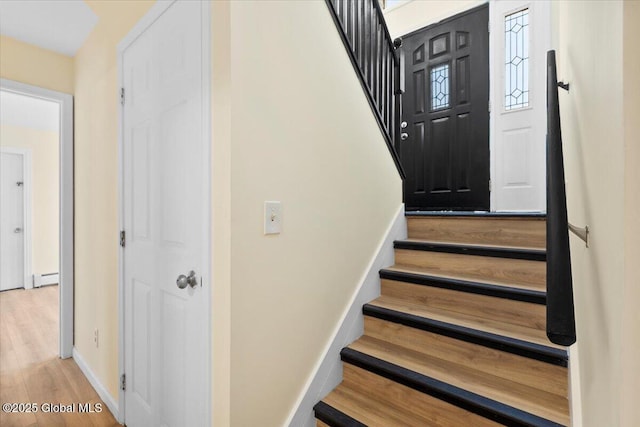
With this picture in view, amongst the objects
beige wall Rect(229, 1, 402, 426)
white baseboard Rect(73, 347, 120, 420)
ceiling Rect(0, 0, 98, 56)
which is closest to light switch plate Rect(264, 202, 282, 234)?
beige wall Rect(229, 1, 402, 426)

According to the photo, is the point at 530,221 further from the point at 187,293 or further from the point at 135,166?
the point at 135,166

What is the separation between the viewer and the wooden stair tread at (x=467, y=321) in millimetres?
1346

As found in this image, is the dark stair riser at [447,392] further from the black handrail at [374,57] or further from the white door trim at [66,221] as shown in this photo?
the white door trim at [66,221]

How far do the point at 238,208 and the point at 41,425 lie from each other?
1.85 metres

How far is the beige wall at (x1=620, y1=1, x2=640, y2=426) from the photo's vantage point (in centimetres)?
50

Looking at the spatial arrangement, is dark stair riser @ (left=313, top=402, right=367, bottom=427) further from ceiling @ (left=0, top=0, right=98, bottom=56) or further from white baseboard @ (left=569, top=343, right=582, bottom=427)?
ceiling @ (left=0, top=0, right=98, bottom=56)

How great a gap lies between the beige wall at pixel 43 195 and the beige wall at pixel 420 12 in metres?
5.38

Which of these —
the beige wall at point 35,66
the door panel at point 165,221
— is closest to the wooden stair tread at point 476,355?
the door panel at point 165,221

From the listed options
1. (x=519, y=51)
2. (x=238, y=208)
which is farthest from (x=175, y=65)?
(x=519, y=51)

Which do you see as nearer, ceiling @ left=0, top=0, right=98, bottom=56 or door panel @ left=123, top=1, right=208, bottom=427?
door panel @ left=123, top=1, right=208, bottom=427

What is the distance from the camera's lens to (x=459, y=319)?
1559 mm

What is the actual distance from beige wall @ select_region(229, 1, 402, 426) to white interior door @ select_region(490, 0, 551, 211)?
5.93 feet

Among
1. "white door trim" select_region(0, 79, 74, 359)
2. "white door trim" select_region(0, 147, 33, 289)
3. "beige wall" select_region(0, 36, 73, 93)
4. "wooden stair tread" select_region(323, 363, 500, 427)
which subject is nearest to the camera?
"wooden stair tread" select_region(323, 363, 500, 427)

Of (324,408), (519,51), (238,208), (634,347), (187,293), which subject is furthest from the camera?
(519,51)
